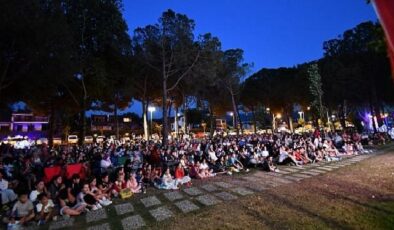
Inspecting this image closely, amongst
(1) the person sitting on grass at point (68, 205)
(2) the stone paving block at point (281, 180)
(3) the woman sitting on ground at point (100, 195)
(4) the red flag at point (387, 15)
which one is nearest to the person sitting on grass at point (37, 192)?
(1) the person sitting on grass at point (68, 205)

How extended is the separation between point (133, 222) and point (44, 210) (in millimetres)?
2464

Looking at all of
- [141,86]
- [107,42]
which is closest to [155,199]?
[107,42]

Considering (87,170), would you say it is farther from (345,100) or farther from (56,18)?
(345,100)

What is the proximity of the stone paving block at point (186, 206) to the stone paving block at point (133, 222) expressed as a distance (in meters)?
1.20

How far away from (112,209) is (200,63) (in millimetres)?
20741

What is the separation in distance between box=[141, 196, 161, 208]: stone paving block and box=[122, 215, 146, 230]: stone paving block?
3.94 ft

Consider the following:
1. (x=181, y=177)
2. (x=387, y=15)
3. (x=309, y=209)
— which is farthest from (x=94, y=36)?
(x=387, y=15)

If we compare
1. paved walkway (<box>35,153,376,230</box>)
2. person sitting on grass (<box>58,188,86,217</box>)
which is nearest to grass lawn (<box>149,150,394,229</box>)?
paved walkway (<box>35,153,376,230</box>)

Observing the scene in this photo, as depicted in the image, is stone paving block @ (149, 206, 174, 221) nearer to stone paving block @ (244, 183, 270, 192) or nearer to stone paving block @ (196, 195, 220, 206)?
stone paving block @ (196, 195, 220, 206)

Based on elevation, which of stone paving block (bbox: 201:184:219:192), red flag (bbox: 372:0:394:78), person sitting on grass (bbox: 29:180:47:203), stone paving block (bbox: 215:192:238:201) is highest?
red flag (bbox: 372:0:394:78)

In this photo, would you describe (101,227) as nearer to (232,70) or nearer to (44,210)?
(44,210)

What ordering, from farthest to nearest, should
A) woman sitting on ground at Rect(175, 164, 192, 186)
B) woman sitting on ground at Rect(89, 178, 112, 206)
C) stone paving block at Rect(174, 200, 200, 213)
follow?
woman sitting on ground at Rect(175, 164, 192, 186) < woman sitting on ground at Rect(89, 178, 112, 206) < stone paving block at Rect(174, 200, 200, 213)

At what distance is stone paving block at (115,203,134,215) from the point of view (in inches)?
339

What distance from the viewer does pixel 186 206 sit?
8.95 metres
